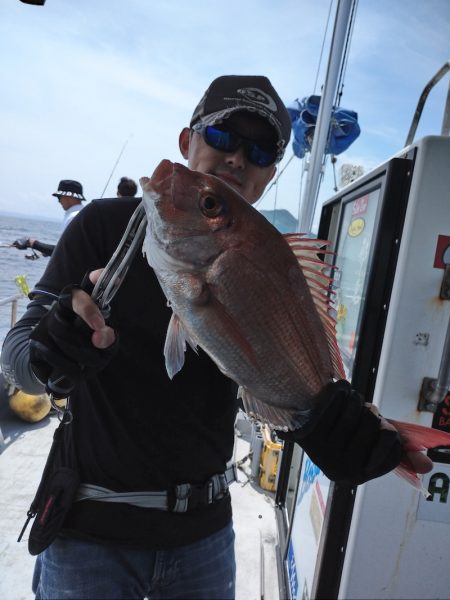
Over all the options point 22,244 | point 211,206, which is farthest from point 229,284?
point 22,244

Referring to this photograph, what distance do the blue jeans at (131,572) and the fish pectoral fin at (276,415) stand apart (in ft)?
1.91

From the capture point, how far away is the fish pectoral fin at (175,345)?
1.22 m

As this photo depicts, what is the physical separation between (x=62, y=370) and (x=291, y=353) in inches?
26.3

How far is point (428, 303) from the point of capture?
74.4 inches

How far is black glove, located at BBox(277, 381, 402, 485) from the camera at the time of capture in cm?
126

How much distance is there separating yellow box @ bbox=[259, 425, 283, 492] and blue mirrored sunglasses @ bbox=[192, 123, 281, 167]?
317cm

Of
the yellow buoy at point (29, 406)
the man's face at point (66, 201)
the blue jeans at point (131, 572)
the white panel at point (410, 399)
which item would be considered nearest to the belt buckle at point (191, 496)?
the blue jeans at point (131, 572)

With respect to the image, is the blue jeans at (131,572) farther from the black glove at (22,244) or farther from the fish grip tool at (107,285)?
the black glove at (22,244)

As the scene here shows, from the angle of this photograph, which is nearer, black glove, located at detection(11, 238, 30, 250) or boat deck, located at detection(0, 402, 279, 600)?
boat deck, located at detection(0, 402, 279, 600)

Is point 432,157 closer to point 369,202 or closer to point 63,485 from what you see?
point 369,202

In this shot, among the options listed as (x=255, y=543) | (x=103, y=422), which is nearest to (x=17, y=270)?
(x=255, y=543)

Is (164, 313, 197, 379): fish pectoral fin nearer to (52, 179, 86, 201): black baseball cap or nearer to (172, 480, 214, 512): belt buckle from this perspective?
(172, 480, 214, 512): belt buckle

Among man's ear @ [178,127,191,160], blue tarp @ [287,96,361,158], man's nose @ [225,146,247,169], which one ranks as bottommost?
man's nose @ [225,146,247,169]

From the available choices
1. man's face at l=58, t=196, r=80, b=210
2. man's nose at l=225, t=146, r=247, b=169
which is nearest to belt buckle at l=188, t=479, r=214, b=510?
man's nose at l=225, t=146, r=247, b=169
